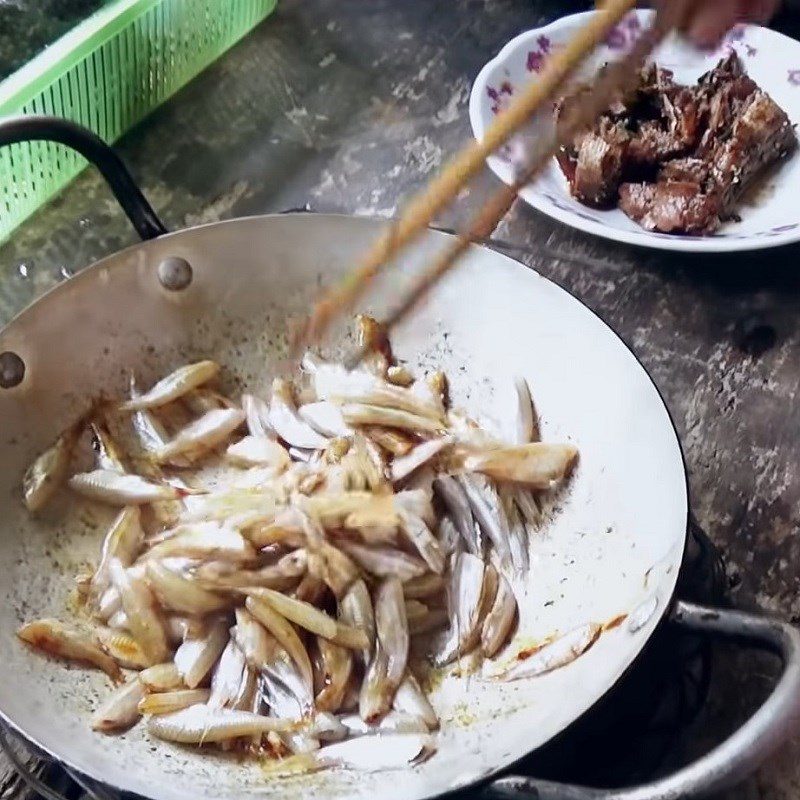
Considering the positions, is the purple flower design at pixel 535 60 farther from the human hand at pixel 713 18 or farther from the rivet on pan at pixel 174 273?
the rivet on pan at pixel 174 273

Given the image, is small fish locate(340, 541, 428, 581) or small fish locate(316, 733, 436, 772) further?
small fish locate(340, 541, 428, 581)

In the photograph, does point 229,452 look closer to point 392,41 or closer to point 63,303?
point 63,303

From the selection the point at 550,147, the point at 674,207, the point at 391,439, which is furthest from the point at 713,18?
the point at 391,439

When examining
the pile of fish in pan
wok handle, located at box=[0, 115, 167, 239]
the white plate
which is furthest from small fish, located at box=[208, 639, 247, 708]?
the white plate

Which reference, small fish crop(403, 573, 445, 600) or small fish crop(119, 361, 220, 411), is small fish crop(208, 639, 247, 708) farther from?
small fish crop(119, 361, 220, 411)

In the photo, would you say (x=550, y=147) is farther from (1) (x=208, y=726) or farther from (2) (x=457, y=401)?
(1) (x=208, y=726)

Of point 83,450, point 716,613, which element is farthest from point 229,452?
point 716,613
